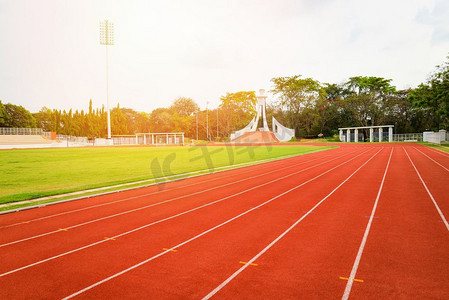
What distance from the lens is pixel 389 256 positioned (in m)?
4.42

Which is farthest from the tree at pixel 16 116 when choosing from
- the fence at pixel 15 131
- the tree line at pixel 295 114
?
the fence at pixel 15 131

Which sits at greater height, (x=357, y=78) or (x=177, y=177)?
(x=357, y=78)

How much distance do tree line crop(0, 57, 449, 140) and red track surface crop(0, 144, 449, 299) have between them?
44.7 metres

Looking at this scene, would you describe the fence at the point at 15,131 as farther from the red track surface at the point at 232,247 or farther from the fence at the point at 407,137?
the fence at the point at 407,137

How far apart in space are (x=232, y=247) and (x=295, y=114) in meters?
60.7

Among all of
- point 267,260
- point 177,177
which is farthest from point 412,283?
point 177,177

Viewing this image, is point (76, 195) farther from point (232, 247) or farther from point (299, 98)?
point (299, 98)

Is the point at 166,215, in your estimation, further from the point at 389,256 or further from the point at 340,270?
the point at 389,256

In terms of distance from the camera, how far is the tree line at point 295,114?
183ft

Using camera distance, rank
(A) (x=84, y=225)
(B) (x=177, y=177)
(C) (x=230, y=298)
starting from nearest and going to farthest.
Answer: (C) (x=230, y=298) → (A) (x=84, y=225) → (B) (x=177, y=177)

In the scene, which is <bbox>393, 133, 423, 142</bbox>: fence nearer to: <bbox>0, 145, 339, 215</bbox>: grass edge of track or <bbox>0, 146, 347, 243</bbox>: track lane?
<bbox>0, 146, 347, 243</bbox>: track lane

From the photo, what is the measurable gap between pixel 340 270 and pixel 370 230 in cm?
209

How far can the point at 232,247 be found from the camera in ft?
15.9

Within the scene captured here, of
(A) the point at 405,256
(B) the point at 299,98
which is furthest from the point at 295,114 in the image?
(A) the point at 405,256
